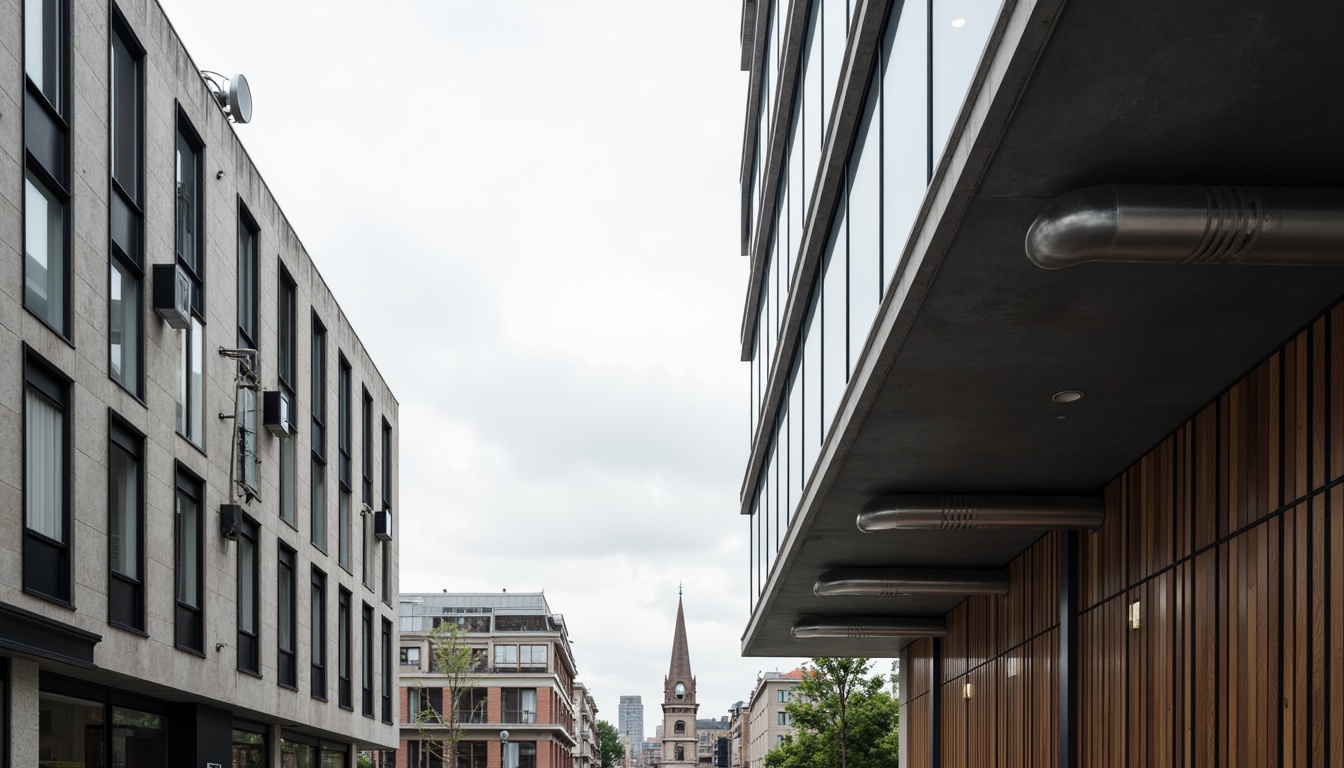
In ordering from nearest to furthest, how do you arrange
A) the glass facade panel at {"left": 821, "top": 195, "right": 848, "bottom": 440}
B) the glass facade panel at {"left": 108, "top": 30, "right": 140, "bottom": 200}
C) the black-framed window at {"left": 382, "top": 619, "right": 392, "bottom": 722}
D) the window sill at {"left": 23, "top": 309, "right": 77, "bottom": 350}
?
the glass facade panel at {"left": 821, "top": 195, "right": 848, "bottom": 440} < the window sill at {"left": 23, "top": 309, "right": 77, "bottom": 350} < the glass facade panel at {"left": 108, "top": 30, "right": 140, "bottom": 200} < the black-framed window at {"left": 382, "top": 619, "right": 392, "bottom": 722}

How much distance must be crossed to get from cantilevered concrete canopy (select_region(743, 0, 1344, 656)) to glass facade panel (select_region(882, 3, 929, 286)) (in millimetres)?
459

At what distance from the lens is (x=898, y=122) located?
9328 mm

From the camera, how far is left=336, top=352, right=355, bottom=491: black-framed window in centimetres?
2920

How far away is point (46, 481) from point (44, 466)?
0.52 feet

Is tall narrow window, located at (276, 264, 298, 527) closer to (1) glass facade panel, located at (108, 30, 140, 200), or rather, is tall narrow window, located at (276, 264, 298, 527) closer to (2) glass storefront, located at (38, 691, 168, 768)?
(2) glass storefront, located at (38, 691, 168, 768)

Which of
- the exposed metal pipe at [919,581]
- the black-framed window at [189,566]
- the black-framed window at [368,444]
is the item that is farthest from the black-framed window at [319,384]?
the exposed metal pipe at [919,581]

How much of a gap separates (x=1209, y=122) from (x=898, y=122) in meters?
3.01

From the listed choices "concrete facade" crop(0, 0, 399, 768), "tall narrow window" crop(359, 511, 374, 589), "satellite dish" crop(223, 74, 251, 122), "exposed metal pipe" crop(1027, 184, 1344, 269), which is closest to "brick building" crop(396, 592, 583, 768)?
"tall narrow window" crop(359, 511, 374, 589)

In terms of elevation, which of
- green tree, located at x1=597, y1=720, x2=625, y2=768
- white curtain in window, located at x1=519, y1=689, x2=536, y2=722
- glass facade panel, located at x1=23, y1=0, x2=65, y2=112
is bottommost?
green tree, located at x1=597, y1=720, x2=625, y2=768

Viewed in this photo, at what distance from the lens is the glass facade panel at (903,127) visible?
27.6 feet

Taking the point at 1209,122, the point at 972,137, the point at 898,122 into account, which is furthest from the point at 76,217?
the point at 1209,122

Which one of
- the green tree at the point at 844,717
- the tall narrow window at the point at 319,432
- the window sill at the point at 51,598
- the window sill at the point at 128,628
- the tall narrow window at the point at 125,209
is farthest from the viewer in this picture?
the green tree at the point at 844,717

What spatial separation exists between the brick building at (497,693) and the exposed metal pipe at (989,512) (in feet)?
214

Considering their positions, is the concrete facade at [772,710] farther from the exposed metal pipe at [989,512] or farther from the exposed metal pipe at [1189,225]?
the exposed metal pipe at [1189,225]
